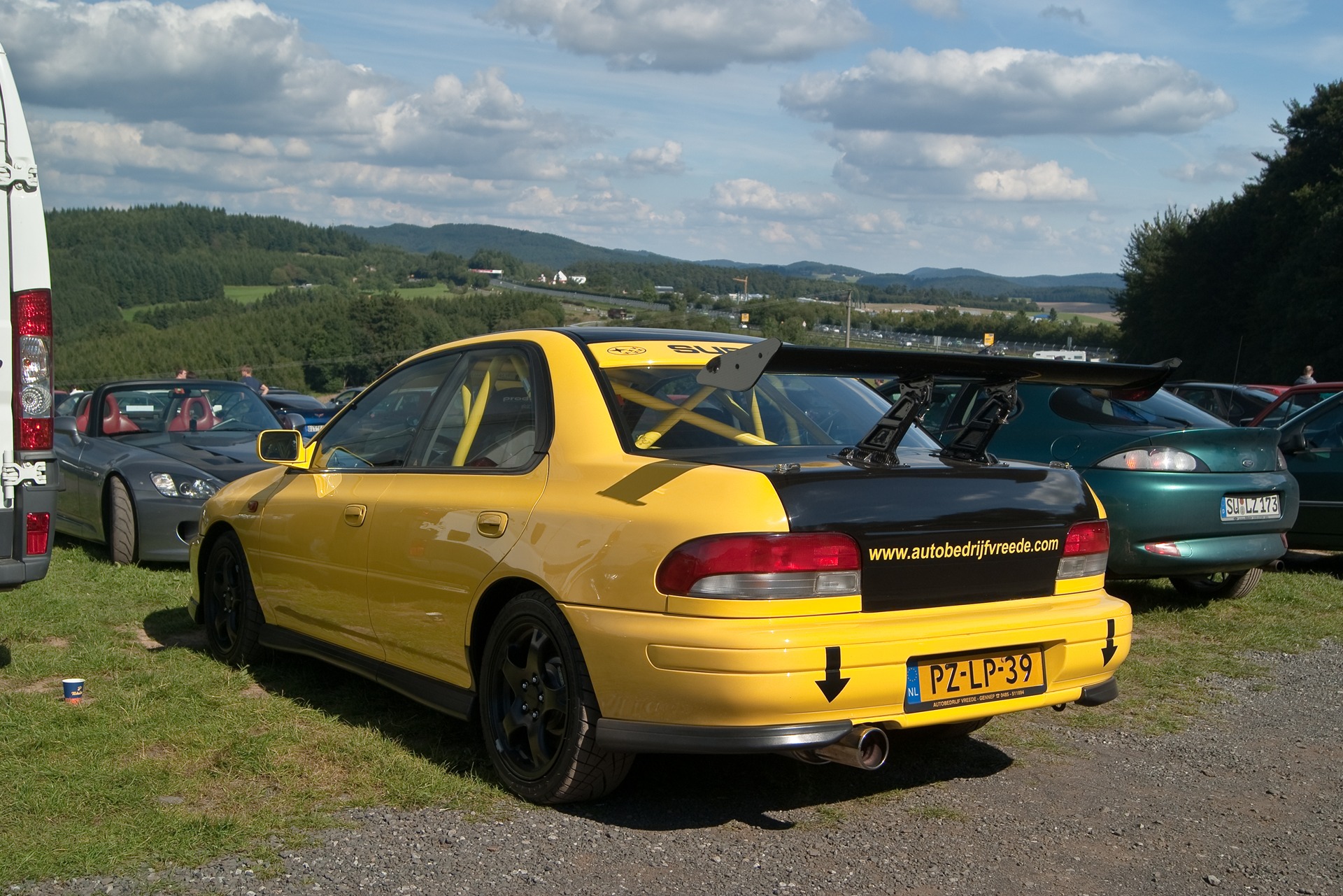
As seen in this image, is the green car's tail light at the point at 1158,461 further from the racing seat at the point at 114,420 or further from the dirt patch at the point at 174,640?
the racing seat at the point at 114,420

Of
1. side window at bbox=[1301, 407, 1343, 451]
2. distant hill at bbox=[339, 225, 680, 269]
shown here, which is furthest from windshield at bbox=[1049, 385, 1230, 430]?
distant hill at bbox=[339, 225, 680, 269]

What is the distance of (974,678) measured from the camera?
149 inches

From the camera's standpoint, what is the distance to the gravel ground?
3.45m

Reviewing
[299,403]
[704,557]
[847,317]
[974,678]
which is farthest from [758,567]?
[299,403]

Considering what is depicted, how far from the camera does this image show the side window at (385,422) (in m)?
4.98

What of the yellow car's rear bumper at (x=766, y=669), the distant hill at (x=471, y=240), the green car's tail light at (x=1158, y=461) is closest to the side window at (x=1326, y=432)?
the green car's tail light at (x=1158, y=461)

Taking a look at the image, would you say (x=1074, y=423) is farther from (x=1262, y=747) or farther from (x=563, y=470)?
(x=563, y=470)

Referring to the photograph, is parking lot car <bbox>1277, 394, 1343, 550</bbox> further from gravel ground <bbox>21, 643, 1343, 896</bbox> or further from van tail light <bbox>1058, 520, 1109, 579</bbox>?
van tail light <bbox>1058, 520, 1109, 579</bbox>

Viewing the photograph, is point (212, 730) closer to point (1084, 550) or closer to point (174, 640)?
point (174, 640)

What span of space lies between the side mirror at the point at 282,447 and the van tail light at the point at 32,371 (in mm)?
901

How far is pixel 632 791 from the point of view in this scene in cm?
422

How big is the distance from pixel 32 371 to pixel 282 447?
109 centimetres

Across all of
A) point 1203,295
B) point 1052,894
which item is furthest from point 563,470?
point 1203,295

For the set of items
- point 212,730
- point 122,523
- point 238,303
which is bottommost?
point 212,730
